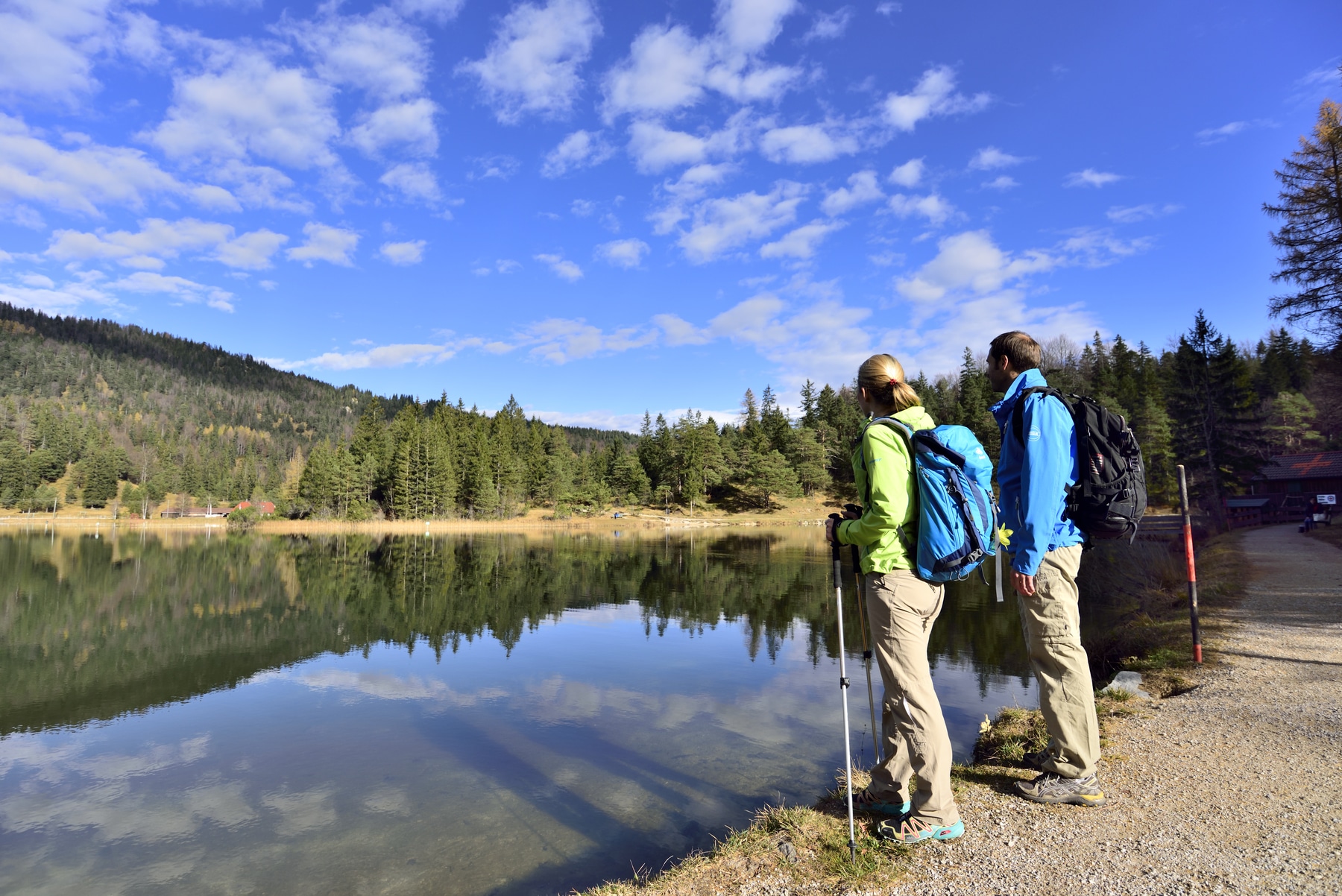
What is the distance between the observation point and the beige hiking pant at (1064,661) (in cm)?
371

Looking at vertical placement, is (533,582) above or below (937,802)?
below

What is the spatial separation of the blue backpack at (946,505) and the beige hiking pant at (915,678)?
0.15 metres

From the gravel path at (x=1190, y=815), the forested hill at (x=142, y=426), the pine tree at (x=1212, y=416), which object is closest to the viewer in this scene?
the gravel path at (x=1190, y=815)

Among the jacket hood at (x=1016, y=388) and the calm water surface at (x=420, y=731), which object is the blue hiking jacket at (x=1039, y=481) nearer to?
the jacket hood at (x=1016, y=388)

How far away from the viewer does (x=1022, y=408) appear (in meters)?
3.76

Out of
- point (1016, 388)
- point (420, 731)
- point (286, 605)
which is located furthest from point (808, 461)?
point (1016, 388)

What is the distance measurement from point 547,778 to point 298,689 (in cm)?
612

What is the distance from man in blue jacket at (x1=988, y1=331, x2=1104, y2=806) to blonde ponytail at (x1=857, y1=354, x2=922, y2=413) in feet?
2.24

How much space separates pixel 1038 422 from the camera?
3666mm

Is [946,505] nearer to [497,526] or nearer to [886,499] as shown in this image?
[886,499]

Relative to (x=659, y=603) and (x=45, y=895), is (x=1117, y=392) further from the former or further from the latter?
(x=45, y=895)

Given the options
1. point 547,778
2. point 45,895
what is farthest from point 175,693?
point 547,778

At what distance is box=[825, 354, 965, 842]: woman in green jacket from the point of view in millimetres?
3332

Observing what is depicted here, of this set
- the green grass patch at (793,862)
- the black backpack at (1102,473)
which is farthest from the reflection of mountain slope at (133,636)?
the black backpack at (1102,473)
